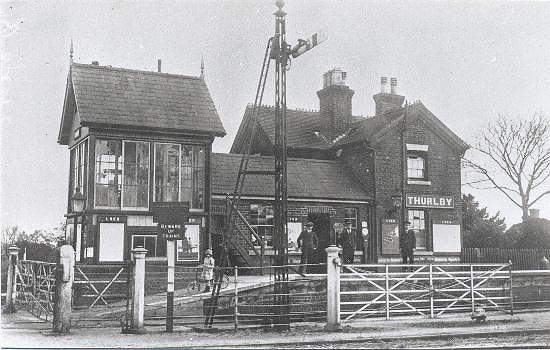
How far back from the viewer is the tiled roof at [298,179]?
921 inches

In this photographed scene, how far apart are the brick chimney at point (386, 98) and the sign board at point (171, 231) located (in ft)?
61.4

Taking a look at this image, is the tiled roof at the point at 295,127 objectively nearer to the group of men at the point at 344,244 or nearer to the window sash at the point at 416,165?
the window sash at the point at 416,165

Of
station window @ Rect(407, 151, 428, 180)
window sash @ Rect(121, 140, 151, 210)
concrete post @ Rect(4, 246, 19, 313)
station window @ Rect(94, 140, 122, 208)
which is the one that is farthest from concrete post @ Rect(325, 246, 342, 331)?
station window @ Rect(407, 151, 428, 180)

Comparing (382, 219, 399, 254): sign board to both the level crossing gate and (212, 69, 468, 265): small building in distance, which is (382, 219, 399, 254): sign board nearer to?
(212, 69, 468, 265): small building in distance

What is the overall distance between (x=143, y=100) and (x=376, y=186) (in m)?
9.98

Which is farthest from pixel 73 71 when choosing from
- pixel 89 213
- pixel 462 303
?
pixel 462 303

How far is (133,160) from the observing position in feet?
64.3

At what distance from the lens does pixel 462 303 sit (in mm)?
20438

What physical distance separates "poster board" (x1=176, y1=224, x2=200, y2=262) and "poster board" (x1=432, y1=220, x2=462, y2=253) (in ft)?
35.1

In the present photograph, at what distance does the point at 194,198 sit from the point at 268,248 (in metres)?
4.00

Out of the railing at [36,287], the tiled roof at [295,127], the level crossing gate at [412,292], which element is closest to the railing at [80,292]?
the railing at [36,287]

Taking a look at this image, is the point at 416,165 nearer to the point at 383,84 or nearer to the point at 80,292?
the point at 383,84

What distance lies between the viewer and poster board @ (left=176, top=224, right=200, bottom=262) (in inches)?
776

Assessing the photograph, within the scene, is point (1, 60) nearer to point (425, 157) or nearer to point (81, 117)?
point (81, 117)
